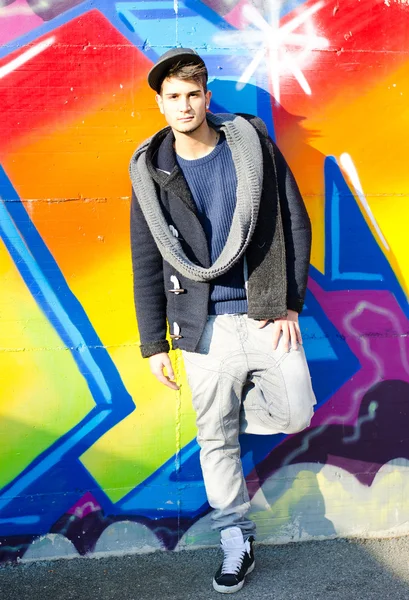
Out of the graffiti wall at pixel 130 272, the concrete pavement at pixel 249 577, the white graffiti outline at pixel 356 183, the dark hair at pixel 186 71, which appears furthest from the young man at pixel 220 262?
the white graffiti outline at pixel 356 183

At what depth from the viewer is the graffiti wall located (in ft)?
10.8

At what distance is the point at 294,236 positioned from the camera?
3.00m

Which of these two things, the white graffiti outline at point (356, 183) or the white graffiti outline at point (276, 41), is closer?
the white graffiti outline at point (276, 41)

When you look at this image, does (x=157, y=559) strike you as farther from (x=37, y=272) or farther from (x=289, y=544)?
(x=37, y=272)

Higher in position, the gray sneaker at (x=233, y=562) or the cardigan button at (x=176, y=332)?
the cardigan button at (x=176, y=332)

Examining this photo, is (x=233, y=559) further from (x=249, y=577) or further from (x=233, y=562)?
(x=249, y=577)

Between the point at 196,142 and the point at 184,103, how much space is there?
18cm

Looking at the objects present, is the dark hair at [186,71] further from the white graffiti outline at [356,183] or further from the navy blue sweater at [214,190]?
the white graffiti outline at [356,183]

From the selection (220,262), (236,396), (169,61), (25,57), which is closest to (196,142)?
(169,61)

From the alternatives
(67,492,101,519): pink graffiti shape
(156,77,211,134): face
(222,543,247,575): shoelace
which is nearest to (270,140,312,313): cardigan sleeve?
(156,77,211,134): face

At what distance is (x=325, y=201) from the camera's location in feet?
11.4

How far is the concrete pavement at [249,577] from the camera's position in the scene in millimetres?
3145

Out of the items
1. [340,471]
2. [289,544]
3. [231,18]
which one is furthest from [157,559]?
[231,18]

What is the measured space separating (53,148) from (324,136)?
1190 millimetres
